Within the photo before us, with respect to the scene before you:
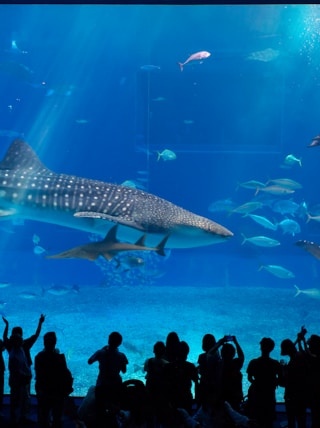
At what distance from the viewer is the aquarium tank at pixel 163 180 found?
629 cm

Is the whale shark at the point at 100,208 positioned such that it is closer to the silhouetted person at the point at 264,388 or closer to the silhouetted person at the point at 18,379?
Answer: the silhouetted person at the point at 18,379

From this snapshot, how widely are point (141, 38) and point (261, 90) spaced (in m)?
8.64

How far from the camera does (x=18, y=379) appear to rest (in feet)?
11.4

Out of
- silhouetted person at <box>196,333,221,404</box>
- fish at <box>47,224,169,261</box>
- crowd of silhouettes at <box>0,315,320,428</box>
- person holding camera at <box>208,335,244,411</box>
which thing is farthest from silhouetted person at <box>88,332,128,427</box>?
fish at <box>47,224,169,261</box>

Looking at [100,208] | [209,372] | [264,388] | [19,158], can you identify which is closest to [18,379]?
[209,372]

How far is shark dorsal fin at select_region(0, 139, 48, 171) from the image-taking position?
21.5 ft

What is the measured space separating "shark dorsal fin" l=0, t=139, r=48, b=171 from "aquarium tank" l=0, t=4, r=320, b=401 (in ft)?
0.06

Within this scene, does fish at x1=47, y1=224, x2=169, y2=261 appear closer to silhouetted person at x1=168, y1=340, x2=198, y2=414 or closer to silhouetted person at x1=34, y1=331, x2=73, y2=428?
silhouetted person at x1=34, y1=331, x2=73, y2=428

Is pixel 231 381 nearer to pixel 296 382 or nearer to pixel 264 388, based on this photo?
pixel 264 388

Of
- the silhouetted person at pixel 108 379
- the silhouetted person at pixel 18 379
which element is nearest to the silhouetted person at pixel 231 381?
the silhouetted person at pixel 108 379

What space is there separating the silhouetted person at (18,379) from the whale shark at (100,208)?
2595 mm

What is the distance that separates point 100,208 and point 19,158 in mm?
1432

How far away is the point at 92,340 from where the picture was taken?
301 inches

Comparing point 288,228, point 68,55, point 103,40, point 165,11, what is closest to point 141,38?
point 165,11
